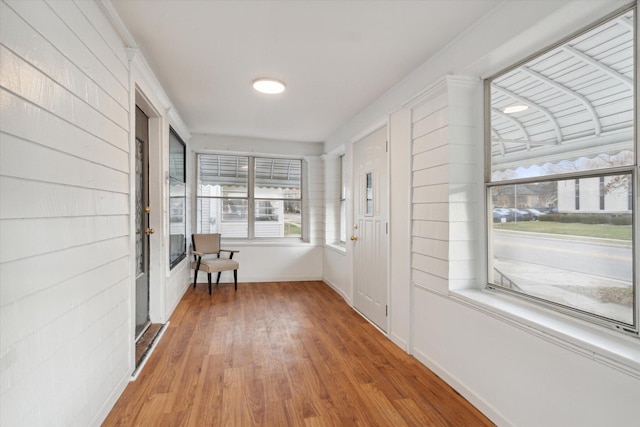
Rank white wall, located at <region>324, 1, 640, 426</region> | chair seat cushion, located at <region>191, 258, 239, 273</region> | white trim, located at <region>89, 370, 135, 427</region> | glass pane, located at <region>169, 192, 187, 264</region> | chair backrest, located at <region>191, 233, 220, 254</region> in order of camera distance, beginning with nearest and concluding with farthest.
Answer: white wall, located at <region>324, 1, 640, 426</region>
white trim, located at <region>89, 370, 135, 427</region>
glass pane, located at <region>169, 192, 187, 264</region>
chair seat cushion, located at <region>191, 258, 239, 273</region>
chair backrest, located at <region>191, 233, 220, 254</region>

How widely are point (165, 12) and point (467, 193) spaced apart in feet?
7.47

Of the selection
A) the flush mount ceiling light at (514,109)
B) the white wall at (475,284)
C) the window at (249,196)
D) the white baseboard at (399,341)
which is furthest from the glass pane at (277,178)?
the flush mount ceiling light at (514,109)

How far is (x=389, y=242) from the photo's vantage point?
10.2 feet

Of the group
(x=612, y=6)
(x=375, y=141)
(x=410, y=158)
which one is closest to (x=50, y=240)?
(x=410, y=158)

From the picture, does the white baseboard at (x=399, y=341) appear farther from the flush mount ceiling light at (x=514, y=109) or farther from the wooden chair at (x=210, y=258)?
the wooden chair at (x=210, y=258)

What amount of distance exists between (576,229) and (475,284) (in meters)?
0.80

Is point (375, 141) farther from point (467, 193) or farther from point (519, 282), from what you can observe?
point (519, 282)

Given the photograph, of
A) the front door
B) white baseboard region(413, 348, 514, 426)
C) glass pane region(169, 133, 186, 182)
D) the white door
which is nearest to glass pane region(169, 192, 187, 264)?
glass pane region(169, 133, 186, 182)

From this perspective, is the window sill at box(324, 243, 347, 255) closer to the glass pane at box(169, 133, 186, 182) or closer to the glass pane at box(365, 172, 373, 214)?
the glass pane at box(365, 172, 373, 214)

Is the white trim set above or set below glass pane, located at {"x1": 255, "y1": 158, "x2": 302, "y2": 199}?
below

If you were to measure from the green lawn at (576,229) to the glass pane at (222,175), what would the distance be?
171 inches

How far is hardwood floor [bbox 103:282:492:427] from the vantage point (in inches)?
74.7

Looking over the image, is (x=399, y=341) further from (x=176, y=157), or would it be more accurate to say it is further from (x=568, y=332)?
(x=176, y=157)

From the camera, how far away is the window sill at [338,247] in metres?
4.66
